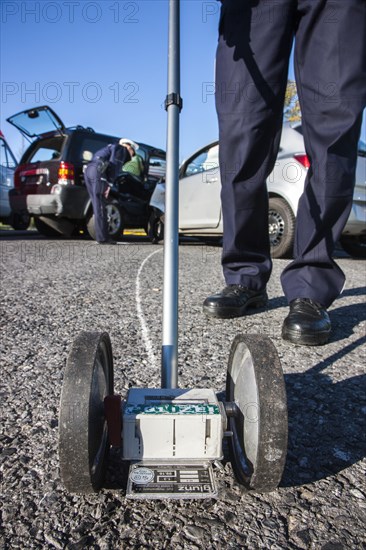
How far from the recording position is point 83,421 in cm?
66

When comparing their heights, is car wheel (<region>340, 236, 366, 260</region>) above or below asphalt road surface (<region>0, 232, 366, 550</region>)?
below

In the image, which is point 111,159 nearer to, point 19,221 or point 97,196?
point 97,196

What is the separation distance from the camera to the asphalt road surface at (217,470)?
2.17ft

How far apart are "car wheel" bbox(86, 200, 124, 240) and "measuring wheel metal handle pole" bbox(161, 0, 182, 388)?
221 inches

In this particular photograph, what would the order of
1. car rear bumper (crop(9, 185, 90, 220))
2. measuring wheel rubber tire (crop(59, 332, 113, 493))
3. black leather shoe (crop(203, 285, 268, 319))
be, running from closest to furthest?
1. measuring wheel rubber tire (crop(59, 332, 113, 493))
2. black leather shoe (crop(203, 285, 268, 319))
3. car rear bumper (crop(9, 185, 90, 220))

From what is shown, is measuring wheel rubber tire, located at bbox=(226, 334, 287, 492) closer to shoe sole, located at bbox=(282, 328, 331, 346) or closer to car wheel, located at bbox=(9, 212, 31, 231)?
shoe sole, located at bbox=(282, 328, 331, 346)

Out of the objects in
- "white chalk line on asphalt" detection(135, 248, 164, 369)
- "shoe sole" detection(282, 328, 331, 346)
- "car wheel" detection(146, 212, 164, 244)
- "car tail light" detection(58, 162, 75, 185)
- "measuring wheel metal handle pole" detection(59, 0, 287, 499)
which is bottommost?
"car wheel" detection(146, 212, 164, 244)

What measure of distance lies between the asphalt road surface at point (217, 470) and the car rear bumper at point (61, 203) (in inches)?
176

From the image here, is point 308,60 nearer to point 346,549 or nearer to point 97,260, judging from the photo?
point 346,549

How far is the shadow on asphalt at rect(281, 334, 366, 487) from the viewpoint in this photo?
845 mm

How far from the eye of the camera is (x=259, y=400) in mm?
700

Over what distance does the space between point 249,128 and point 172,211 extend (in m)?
0.95

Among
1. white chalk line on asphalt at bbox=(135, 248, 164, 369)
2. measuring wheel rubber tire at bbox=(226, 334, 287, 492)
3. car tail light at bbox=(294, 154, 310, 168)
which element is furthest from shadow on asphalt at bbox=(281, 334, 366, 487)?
car tail light at bbox=(294, 154, 310, 168)

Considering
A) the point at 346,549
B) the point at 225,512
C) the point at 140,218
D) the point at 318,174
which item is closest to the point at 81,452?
the point at 225,512
